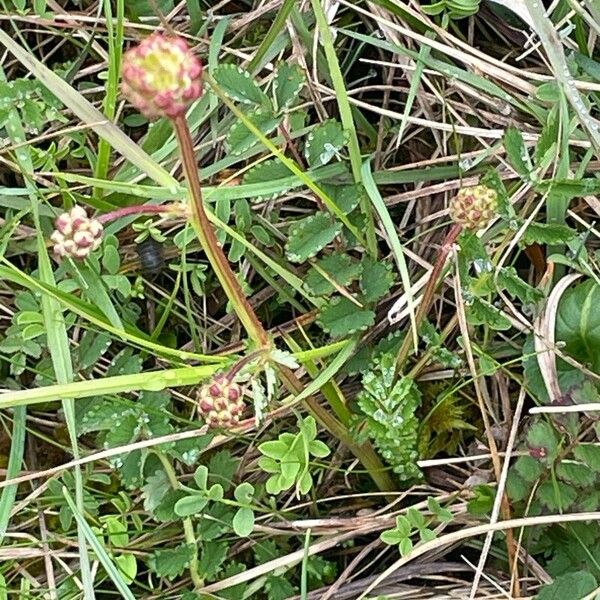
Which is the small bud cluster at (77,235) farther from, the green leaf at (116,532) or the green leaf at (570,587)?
the green leaf at (570,587)

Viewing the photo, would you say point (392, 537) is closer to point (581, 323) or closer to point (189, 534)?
point (189, 534)

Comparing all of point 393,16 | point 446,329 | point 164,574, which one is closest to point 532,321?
point 446,329

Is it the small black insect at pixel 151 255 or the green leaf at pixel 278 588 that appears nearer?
the green leaf at pixel 278 588

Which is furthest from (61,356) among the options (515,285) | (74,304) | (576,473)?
(576,473)

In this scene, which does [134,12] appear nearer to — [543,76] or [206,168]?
[206,168]

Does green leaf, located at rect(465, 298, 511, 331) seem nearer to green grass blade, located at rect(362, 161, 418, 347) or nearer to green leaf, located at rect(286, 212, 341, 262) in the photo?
green grass blade, located at rect(362, 161, 418, 347)

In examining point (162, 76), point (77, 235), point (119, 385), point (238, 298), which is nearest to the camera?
point (162, 76)

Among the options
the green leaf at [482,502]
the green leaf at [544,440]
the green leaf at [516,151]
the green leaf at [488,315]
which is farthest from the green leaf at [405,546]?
the green leaf at [516,151]

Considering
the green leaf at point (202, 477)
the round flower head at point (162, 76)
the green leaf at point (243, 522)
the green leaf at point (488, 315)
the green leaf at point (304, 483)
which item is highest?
the round flower head at point (162, 76)
